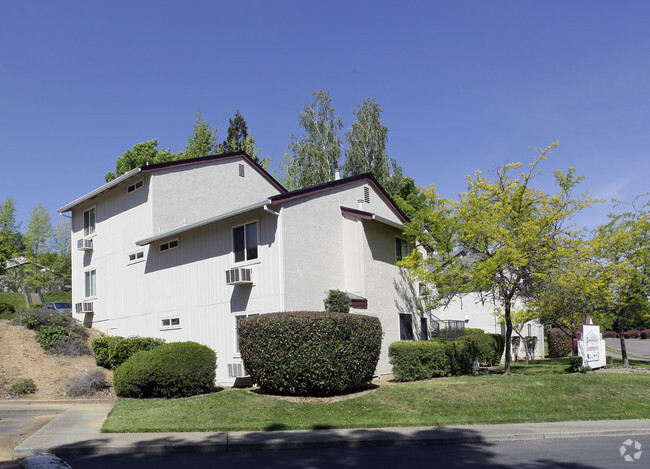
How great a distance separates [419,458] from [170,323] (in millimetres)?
14240

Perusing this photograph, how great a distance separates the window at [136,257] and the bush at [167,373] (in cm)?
829

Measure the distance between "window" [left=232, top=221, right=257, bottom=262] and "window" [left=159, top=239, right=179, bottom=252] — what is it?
11.4 feet

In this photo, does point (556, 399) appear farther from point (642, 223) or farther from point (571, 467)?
point (642, 223)

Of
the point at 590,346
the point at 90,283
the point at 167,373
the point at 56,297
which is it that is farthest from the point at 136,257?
the point at 56,297

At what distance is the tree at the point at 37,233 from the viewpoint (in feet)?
185

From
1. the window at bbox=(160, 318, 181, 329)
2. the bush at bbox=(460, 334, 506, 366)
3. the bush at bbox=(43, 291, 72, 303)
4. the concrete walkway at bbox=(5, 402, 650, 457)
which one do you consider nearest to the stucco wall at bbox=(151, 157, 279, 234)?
the window at bbox=(160, 318, 181, 329)

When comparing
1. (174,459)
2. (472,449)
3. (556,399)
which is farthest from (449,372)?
(174,459)

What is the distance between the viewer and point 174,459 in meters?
8.66

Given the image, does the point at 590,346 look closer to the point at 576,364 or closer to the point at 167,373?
the point at 576,364

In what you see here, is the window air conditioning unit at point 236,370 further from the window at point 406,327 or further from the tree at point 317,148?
the tree at point 317,148

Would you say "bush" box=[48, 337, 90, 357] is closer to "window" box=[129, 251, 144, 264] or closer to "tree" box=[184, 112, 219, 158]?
"window" box=[129, 251, 144, 264]

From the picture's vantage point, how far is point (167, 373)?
14375mm

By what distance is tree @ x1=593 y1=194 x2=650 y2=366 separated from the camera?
22281mm

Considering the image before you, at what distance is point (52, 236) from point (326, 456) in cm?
5914
